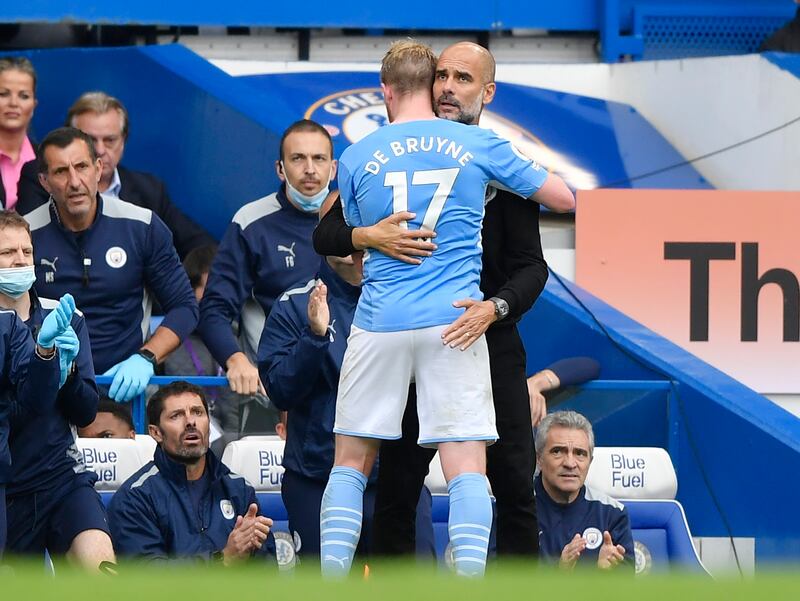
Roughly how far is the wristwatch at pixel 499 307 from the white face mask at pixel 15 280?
1.52 metres

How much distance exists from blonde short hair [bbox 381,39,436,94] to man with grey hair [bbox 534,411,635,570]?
1.78 m

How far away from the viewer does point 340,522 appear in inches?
158

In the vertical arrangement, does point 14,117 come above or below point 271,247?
above

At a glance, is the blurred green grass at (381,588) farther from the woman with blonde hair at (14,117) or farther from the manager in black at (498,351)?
the woman with blonde hair at (14,117)

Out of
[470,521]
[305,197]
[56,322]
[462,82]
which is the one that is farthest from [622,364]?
[56,322]

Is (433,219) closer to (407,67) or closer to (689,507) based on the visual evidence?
(407,67)

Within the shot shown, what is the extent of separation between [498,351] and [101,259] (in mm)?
2452

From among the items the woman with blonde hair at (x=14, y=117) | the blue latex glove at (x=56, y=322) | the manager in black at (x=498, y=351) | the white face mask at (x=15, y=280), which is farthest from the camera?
the woman with blonde hair at (x=14, y=117)

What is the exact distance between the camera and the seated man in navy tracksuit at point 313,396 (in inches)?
185

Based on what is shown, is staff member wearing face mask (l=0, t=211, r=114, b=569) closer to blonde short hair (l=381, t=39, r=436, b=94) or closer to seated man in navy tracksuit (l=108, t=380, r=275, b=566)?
seated man in navy tracksuit (l=108, t=380, r=275, b=566)

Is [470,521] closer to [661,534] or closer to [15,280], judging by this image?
[15,280]

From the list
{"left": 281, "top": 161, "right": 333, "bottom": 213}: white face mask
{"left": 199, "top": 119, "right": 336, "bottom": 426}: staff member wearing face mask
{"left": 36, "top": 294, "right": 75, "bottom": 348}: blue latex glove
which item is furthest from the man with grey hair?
{"left": 36, "top": 294, "right": 75, "bottom": 348}: blue latex glove

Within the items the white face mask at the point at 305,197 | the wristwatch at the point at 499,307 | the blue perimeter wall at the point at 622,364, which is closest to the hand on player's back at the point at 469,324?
the wristwatch at the point at 499,307

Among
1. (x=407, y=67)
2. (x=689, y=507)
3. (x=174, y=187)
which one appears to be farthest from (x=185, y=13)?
(x=407, y=67)
